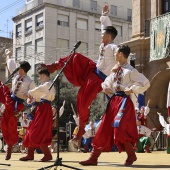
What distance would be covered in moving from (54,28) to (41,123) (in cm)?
2874

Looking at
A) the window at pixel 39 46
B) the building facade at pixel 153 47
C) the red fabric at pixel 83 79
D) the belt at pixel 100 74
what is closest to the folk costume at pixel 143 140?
the building facade at pixel 153 47

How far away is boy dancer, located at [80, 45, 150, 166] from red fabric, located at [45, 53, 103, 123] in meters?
0.52

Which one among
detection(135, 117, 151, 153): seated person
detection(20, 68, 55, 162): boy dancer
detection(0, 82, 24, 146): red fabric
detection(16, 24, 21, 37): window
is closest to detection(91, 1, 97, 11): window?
detection(16, 24, 21, 37): window

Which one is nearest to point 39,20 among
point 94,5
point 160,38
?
point 94,5

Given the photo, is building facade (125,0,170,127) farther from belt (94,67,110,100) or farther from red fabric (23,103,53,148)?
belt (94,67,110,100)

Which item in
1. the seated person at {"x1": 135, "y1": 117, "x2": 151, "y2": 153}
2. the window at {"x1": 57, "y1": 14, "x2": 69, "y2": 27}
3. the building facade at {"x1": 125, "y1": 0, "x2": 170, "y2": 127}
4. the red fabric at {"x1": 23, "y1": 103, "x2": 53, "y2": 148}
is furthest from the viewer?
the window at {"x1": 57, "y1": 14, "x2": 69, "y2": 27}

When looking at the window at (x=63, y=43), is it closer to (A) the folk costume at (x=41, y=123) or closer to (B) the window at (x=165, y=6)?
(B) the window at (x=165, y=6)

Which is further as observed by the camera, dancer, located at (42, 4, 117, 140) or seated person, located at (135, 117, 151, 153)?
seated person, located at (135, 117, 151, 153)

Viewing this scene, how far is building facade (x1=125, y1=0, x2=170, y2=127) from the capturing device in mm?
16125

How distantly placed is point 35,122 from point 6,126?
0.74 metres

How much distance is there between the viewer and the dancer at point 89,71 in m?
5.98

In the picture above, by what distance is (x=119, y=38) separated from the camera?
38.5m

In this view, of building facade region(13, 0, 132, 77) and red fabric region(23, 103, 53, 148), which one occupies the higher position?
building facade region(13, 0, 132, 77)

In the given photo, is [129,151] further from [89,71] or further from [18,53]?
[18,53]
